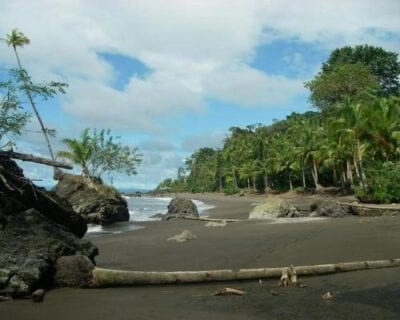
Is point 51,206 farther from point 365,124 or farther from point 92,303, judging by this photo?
point 365,124

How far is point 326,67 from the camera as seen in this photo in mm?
80562

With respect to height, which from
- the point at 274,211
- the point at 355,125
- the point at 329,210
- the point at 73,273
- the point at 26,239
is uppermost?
the point at 355,125

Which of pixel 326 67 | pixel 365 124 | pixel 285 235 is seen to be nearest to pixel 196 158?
pixel 326 67

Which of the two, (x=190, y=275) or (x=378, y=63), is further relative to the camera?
(x=378, y=63)

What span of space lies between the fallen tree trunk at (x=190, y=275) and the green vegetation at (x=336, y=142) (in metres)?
24.4

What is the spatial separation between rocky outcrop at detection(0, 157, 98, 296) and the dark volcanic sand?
472 mm

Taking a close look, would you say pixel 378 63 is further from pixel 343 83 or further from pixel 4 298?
pixel 4 298

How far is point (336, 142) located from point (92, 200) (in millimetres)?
24898

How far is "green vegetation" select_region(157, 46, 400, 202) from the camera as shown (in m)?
41.2

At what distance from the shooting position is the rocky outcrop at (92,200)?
36656 mm

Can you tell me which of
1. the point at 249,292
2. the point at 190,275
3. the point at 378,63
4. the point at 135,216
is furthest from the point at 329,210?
the point at 378,63

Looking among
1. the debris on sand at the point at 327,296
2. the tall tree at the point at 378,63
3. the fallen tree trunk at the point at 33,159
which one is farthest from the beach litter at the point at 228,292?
the tall tree at the point at 378,63

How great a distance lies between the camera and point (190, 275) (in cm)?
1090

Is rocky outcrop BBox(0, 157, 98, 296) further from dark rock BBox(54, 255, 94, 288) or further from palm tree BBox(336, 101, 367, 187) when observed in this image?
palm tree BBox(336, 101, 367, 187)
